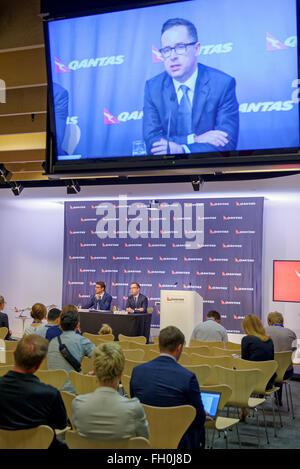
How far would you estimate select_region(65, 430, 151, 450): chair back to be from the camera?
283 centimetres

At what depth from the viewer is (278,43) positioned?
17.0ft

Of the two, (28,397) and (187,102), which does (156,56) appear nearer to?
(187,102)

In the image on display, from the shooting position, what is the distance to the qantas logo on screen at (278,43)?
513 centimetres

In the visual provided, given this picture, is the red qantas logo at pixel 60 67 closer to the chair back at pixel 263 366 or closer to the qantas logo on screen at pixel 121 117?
the qantas logo on screen at pixel 121 117

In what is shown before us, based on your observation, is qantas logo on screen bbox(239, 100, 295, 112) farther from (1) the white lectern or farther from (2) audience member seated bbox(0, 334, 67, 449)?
(1) the white lectern

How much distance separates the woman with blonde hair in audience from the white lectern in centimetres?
434

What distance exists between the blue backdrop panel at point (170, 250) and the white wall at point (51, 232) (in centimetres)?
36

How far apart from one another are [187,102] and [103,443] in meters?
3.67

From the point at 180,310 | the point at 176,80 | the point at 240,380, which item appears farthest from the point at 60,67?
the point at 180,310

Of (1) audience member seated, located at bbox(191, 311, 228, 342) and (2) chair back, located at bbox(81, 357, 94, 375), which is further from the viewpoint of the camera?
(1) audience member seated, located at bbox(191, 311, 228, 342)

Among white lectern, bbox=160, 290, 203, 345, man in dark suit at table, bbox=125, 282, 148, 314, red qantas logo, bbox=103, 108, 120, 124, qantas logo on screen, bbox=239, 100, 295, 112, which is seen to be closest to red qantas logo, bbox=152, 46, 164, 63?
red qantas logo, bbox=103, 108, 120, 124

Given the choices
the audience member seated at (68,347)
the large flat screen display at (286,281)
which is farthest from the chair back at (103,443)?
the large flat screen display at (286,281)

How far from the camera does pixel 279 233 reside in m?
12.6
